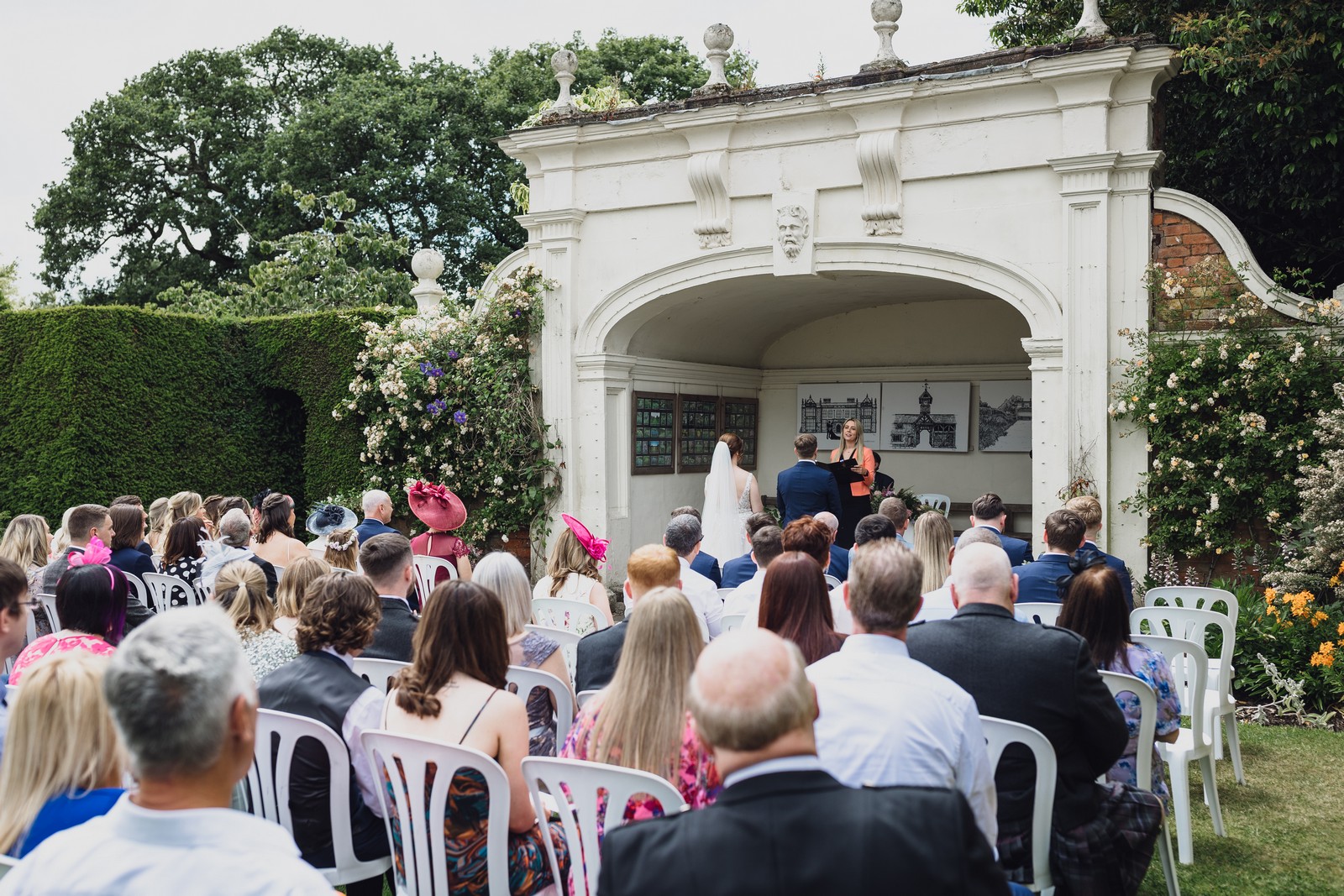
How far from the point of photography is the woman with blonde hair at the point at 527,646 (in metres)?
3.70

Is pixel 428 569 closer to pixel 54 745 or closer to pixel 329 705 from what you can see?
pixel 329 705

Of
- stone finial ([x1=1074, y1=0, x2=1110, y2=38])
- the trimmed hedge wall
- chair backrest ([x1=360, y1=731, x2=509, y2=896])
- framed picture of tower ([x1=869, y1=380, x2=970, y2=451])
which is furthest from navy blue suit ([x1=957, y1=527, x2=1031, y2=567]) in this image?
the trimmed hedge wall

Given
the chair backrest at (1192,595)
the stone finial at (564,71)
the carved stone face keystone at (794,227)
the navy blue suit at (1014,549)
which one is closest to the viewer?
the chair backrest at (1192,595)

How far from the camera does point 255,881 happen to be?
59.0 inches

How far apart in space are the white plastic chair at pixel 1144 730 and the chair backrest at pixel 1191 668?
18.2 inches

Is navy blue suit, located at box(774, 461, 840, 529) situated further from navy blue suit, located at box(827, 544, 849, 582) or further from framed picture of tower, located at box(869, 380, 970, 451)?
framed picture of tower, located at box(869, 380, 970, 451)

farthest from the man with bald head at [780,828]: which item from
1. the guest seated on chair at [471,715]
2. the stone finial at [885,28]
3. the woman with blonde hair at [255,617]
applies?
the stone finial at [885,28]

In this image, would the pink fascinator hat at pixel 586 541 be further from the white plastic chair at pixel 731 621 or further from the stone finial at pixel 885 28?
the stone finial at pixel 885 28

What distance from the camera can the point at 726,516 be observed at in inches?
386

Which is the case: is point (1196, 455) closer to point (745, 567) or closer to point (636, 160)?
point (745, 567)

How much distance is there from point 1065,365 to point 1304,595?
2.37 m

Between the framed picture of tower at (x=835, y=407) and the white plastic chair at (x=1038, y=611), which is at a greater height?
the framed picture of tower at (x=835, y=407)

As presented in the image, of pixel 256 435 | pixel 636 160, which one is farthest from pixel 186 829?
pixel 256 435

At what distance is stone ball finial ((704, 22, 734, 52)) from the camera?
31.2 feet
